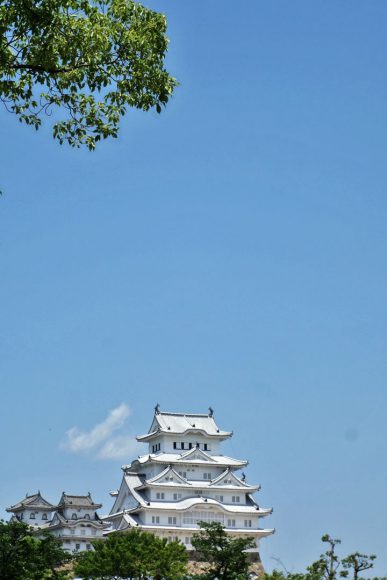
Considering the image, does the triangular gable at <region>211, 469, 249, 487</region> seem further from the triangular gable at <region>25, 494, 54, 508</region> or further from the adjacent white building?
the triangular gable at <region>25, 494, 54, 508</region>

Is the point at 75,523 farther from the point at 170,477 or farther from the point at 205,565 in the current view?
the point at 205,565

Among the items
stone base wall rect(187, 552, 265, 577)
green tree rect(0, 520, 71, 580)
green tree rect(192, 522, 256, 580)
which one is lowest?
green tree rect(0, 520, 71, 580)

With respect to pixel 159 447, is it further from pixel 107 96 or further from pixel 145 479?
pixel 107 96

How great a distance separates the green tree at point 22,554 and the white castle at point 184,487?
3064 centimetres

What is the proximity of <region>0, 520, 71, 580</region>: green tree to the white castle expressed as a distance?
101 ft

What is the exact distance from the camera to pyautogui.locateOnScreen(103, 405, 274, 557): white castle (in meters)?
75.3

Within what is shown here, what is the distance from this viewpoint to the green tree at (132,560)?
50562 mm

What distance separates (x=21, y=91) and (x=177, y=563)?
4198 cm

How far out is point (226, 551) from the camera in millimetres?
47938

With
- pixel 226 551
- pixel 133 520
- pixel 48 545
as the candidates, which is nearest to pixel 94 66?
pixel 48 545

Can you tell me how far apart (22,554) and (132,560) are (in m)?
10.4

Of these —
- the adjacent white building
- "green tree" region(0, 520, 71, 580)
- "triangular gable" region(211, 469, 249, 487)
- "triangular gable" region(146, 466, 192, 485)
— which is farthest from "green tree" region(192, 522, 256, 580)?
the adjacent white building

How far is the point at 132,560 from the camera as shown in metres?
50.6

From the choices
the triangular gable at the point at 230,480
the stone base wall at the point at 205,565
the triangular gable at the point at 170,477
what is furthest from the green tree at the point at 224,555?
the triangular gable at the point at 230,480
